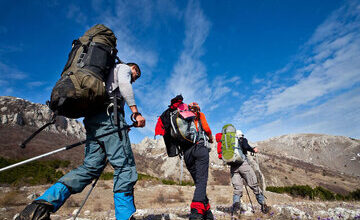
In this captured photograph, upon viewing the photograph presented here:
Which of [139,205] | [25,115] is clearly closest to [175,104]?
[139,205]

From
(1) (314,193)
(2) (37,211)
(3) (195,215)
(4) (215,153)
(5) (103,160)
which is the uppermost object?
(4) (215,153)

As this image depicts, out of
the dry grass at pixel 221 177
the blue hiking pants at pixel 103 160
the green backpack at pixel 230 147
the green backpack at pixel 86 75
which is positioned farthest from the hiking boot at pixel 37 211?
the dry grass at pixel 221 177

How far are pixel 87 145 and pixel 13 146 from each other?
3486 centimetres

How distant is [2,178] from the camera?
35.2 ft

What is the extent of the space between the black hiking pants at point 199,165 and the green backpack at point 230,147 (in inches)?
73.1

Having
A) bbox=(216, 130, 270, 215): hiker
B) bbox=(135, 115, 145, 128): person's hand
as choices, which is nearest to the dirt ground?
bbox=(216, 130, 270, 215): hiker

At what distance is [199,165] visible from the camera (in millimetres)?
3029

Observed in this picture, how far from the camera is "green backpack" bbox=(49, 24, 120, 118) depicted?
Result: 1.90 m

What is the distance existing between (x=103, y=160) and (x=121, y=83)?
95cm

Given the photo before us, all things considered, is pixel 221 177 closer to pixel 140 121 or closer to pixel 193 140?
pixel 193 140

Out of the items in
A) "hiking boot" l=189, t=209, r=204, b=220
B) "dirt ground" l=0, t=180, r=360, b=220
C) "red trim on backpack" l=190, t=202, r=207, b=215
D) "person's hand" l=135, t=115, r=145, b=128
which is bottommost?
"dirt ground" l=0, t=180, r=360, b=220

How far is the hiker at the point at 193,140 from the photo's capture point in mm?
2908

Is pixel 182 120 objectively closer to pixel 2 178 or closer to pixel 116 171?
pixel 116 171

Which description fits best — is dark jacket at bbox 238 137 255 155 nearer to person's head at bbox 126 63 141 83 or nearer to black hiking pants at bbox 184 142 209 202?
black hiking pants at bbox 184 142 209 202
